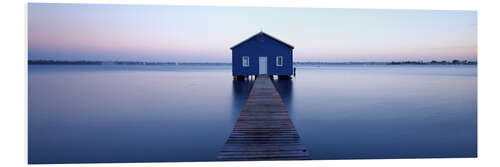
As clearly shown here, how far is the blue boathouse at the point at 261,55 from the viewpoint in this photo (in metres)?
16.8

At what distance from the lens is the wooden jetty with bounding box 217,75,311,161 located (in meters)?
3.78

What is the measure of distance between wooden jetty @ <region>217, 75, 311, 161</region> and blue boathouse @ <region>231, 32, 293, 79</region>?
1069cm

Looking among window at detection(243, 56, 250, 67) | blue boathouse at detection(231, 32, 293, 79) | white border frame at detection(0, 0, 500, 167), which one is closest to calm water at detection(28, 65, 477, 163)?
white border frame at detection(0, 0, 500, 167)

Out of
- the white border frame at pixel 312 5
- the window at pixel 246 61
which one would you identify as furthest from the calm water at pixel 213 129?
the window at pixel 246 61

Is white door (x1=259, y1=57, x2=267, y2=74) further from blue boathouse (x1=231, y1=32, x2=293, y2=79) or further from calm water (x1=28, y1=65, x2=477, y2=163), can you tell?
calm water (x1=28, y1=65, x2=477, y2=163)

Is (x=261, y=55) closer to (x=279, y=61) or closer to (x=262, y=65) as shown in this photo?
(x=262, y=65)

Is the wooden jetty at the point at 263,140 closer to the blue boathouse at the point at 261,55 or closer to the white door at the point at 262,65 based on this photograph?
the blue boathouse at the point at 261,55

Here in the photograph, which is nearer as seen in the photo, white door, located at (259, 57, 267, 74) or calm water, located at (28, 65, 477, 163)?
calm water, located at (28, 65, 477, 163)

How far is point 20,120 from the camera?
186 inches

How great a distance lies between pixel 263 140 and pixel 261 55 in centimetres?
1290

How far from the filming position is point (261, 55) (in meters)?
17.0

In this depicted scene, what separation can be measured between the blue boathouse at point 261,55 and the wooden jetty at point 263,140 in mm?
10694

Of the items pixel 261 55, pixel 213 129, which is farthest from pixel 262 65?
pixel 213 129
